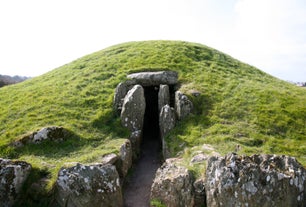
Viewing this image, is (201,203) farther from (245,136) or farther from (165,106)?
(165,106)

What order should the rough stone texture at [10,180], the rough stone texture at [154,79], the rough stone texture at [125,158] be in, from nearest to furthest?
1. the rough stone texture at [10,180]
2. the rough stone texture at [125,158]
3. the rough stone texture at [154,79]

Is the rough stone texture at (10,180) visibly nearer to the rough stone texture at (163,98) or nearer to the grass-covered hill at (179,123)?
the grass-covered hill at (179,123)

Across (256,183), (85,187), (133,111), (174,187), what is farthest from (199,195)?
(133,111)

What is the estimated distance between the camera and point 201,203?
13.4 metres

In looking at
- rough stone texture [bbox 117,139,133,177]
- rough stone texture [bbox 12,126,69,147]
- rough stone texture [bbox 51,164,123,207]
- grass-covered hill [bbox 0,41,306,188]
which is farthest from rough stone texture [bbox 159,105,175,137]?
rough stone texture [bbox 51,164,123,207]

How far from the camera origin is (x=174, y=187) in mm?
13789

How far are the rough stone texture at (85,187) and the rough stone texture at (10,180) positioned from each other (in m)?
1.87

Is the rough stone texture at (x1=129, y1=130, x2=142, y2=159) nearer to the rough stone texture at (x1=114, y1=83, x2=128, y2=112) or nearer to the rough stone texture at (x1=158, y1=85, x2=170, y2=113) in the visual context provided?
the rough stone texture at (x1=114, y1=83, x2=128, y2=112)

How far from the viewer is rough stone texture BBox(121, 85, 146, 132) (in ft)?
67.6

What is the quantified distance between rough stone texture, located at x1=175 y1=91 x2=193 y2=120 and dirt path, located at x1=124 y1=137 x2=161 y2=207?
131 inches

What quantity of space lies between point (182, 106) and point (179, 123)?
52.6 inches

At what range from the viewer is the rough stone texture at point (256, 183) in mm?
11922

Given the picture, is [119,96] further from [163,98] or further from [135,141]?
[135,141]

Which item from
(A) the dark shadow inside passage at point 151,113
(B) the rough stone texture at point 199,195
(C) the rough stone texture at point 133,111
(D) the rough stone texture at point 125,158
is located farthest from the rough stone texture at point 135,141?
(B) the rough stone texture at point 199,195
